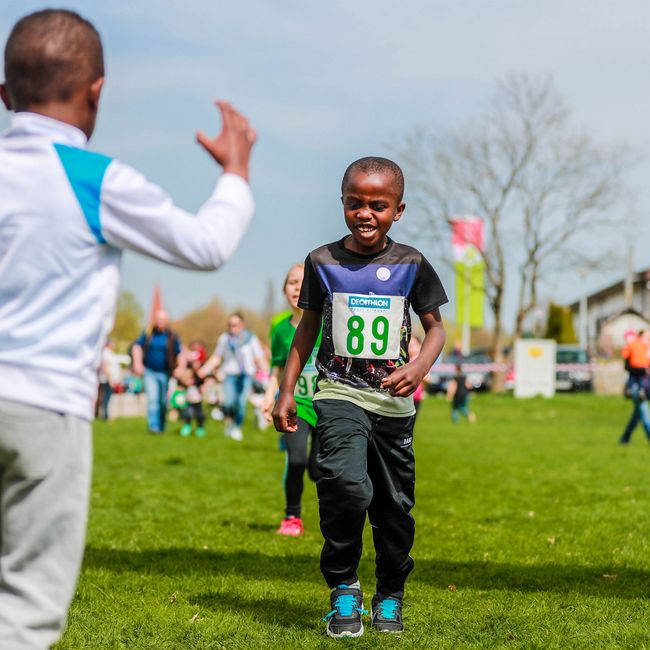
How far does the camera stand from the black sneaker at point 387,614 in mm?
4781

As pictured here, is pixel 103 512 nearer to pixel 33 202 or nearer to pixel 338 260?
pixel 338 260

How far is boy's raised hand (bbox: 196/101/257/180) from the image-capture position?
2814mm

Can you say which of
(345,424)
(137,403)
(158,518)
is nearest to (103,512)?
(158,518)

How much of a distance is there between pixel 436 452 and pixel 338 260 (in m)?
11.5

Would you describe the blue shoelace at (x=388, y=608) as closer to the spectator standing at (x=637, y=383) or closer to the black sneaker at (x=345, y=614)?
the black sneaker at (x=345, y=614)

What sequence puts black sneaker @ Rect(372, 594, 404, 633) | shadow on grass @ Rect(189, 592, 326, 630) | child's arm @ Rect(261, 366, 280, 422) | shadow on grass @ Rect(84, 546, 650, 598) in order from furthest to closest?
1. child's arm @ Rect(261, 366, 280, 422)
2. shadow on grass @ Rect(84, 546, 650, 598)
3. shadow on grass @ Rect(189, 592, 326, 630)
4. black sneaker @ Rect(372, 594, 404, 633)

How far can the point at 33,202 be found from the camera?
262 cm

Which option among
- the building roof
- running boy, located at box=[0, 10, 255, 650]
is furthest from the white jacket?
the building roof

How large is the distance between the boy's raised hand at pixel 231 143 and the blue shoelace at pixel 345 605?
2496mm

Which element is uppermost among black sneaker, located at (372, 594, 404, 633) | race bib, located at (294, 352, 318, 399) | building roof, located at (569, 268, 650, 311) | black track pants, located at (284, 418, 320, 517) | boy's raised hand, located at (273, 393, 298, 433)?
A: building roof, located at (569, 268, 650, 311)

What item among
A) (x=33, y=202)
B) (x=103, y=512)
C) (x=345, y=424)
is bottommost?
(x=103, y=512)

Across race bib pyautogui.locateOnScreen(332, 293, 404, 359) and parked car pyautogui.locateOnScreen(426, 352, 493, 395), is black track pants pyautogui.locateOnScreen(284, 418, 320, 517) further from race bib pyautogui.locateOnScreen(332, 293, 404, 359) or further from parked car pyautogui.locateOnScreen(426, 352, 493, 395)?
parked car pyautogui.locateOnScreen(426, 352, 493, 395)

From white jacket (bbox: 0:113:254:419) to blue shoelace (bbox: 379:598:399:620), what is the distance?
2.51 metres

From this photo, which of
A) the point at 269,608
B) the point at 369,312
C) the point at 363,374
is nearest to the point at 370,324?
the point at 369,312
